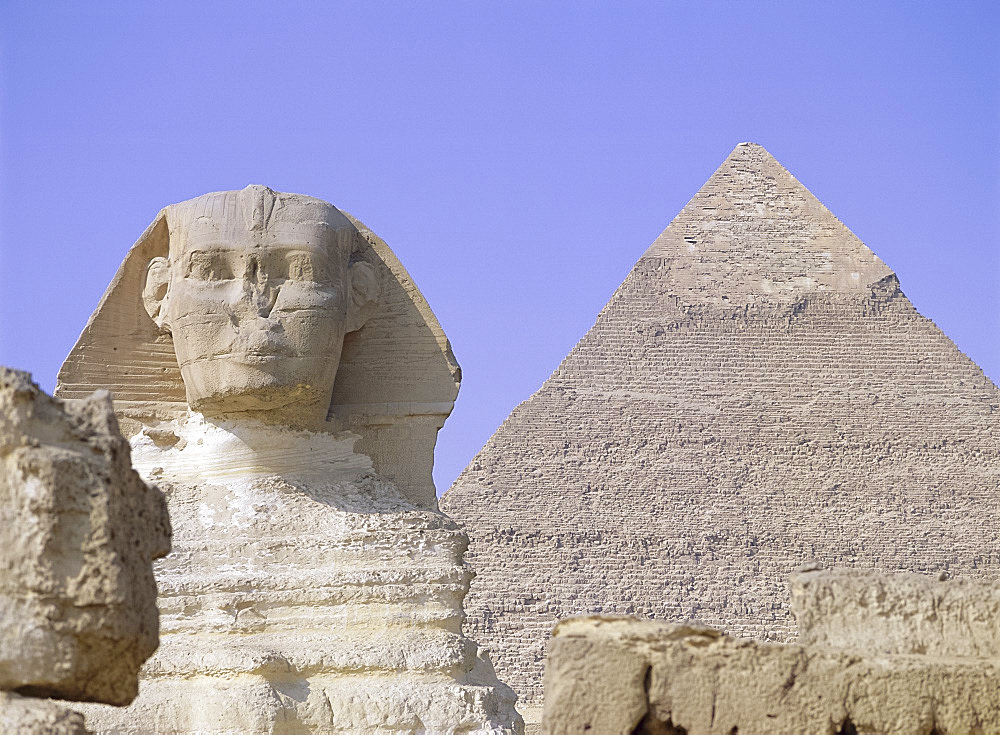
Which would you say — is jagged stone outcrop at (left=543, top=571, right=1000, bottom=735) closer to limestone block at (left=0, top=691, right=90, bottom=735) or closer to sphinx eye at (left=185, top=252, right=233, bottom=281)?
limestone block at (left=0, top=691, right=90, bottom=735)

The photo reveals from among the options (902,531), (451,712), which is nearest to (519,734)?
(451,712)

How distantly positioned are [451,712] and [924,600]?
78.8 inches

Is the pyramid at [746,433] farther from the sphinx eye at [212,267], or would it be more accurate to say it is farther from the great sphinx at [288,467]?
the sphinx eye at [212,267]

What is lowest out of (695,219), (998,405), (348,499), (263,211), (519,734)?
(519,734)

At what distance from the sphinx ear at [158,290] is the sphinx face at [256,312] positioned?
0.11 meters

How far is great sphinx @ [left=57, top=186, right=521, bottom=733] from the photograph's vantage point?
17.4 feet

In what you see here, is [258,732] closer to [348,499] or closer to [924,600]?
[348,499]

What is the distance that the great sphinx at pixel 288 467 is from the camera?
5.30m

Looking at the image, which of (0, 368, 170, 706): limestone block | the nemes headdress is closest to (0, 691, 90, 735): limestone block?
(0, 368, 170, 706): limestone block

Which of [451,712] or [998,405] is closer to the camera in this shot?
[451,712]

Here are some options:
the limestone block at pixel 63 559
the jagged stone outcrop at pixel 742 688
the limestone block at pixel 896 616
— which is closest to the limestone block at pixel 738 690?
the jagged stone outcrop at pixel 742 688

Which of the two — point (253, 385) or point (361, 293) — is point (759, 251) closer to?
point (361, 293)

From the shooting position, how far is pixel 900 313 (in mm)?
86688

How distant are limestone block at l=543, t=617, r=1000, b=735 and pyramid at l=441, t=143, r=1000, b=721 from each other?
7865 cm
